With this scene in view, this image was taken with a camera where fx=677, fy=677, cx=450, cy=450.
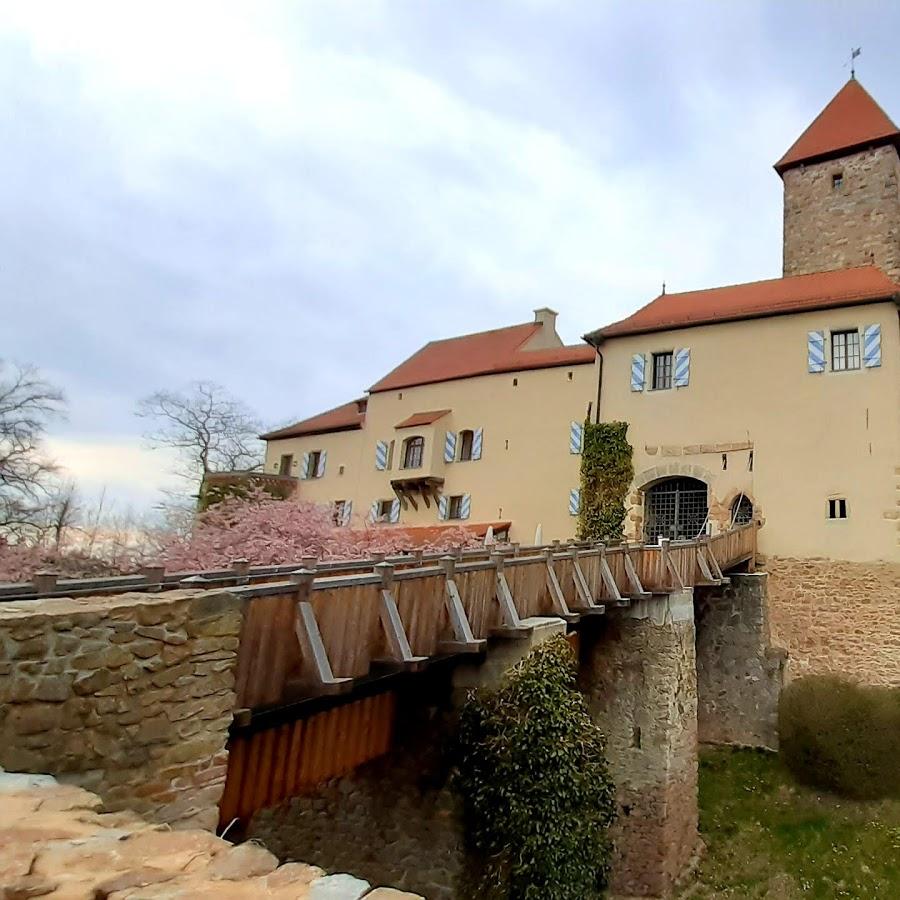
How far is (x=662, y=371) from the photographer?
59.4 ft

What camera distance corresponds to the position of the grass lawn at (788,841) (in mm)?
9758

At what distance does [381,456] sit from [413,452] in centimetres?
156

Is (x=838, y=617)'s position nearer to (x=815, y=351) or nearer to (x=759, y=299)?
(x=815, y=351)

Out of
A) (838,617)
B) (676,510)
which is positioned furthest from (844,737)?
(676,510)

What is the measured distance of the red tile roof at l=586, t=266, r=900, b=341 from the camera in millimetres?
15719

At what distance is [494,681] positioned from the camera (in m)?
6.62

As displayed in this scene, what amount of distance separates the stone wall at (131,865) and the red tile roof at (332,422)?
23.2 meters

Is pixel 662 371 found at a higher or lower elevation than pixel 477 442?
higher

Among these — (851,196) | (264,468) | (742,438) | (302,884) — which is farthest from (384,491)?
(302,884)

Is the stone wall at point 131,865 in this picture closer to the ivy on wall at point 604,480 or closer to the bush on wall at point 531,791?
the bush on wall at point 531,791

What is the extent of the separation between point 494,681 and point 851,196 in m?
19.3

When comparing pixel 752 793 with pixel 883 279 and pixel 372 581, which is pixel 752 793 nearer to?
pixel 372 581

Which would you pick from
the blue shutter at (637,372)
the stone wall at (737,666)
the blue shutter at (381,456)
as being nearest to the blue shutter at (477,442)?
the blue shutter at (381,456)

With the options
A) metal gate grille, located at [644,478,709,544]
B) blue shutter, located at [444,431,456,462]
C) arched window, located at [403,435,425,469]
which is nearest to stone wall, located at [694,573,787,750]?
metal gate grille, located at [644,478,709,544]
